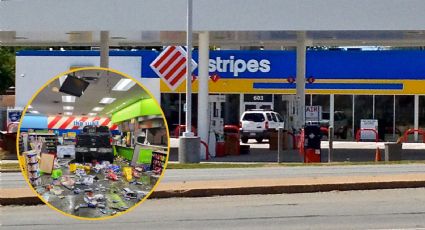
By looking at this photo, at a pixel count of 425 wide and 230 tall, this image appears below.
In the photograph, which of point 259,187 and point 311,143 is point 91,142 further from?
point 311,143

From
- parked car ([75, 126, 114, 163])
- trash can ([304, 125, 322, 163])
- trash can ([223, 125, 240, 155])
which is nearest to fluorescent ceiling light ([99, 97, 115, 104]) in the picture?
parked car ([75, 126, 114, 163])

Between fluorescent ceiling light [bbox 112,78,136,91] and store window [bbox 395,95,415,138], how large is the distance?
3957 centimetres

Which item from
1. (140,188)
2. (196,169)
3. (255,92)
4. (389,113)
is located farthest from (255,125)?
(140,188)

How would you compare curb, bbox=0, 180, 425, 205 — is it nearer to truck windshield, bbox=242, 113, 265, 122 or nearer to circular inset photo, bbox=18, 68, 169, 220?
circular inset photo, bbox=18, 68, 169, 220

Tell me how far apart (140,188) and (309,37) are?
2625cm

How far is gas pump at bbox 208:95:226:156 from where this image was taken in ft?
88.1

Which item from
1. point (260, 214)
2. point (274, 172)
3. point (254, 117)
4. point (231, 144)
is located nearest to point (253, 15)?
point (231, 144)

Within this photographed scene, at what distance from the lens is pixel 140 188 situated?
3.19 meters

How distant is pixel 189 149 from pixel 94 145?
19240 millimetres

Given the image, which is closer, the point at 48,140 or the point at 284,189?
the point at 48,140

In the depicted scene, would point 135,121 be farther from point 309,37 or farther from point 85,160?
point 309,37

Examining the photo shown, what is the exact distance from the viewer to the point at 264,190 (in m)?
13.8

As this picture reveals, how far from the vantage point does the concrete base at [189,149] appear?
72.5 feet

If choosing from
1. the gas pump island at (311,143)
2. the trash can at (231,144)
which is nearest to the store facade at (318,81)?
the trash can at (231,144)
